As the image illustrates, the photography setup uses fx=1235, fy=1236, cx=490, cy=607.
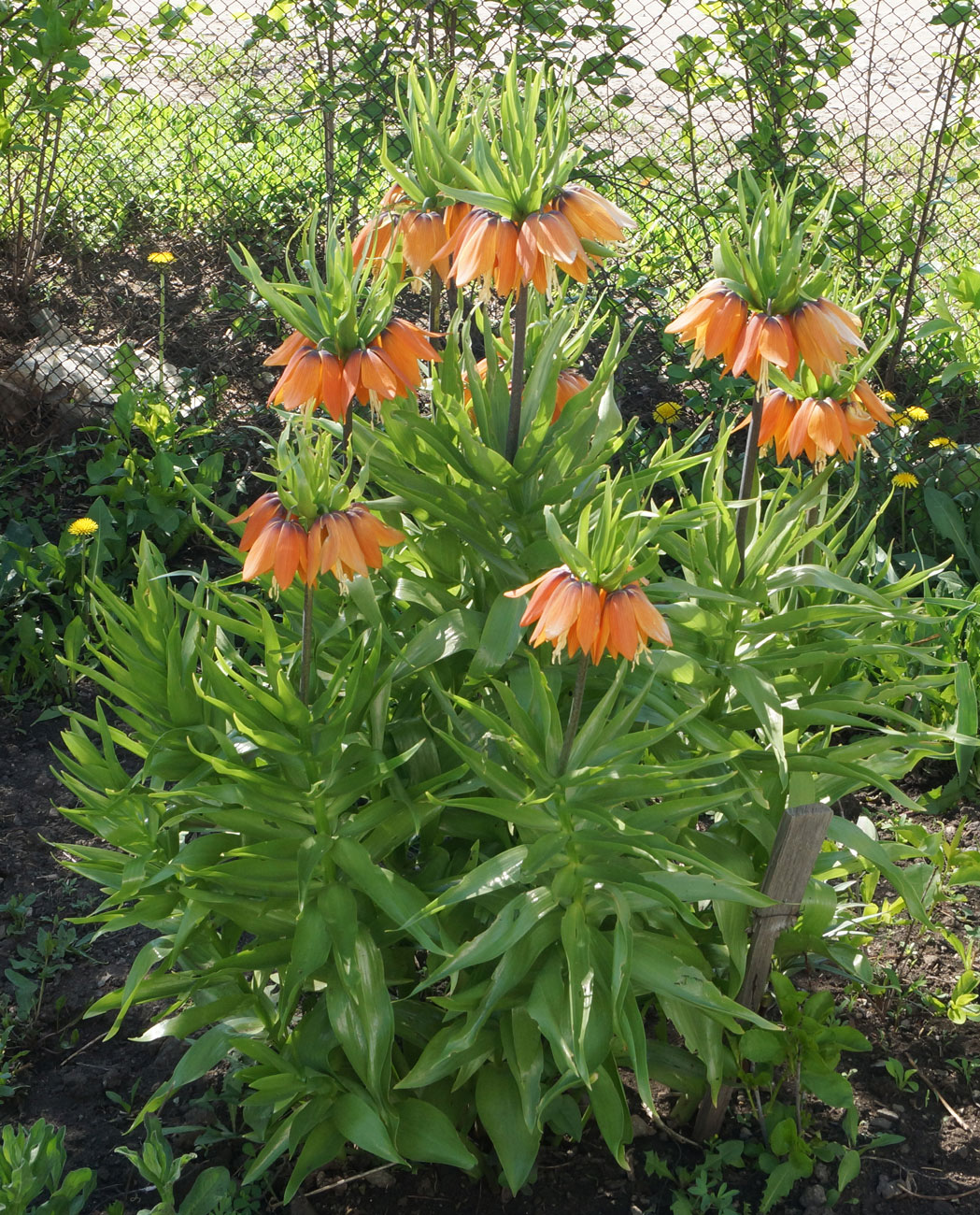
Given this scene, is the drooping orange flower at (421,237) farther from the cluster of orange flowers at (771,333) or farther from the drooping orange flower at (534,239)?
the cluster of orange flowers at (771,333)

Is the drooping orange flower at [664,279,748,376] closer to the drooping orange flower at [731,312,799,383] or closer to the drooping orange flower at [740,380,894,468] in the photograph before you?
the drooping orange flower at [731,312,799,383]

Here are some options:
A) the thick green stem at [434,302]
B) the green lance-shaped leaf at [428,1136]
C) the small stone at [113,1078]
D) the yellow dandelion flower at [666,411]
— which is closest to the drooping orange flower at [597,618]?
the thick green stem at [434,302]

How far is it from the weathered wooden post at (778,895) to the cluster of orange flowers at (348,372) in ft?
2.96

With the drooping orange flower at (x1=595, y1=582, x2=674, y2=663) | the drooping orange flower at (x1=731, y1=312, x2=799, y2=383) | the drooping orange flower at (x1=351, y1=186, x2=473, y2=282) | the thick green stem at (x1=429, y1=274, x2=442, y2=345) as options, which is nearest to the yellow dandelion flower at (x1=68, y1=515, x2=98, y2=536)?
the thick green stem at (x1=429, y1=274, x2=442, y2=345)

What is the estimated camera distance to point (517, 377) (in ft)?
6.16

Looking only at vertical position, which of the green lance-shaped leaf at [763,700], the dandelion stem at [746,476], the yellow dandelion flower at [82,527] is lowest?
the yellow dandelion flower at [82,527]

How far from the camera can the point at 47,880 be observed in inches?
114

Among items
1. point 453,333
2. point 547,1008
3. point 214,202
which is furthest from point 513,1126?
point 214,202

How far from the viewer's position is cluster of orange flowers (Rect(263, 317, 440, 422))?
1.61 metres

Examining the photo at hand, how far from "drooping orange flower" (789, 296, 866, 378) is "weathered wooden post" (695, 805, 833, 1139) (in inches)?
26.7

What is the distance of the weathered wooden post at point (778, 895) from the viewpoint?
192 cm

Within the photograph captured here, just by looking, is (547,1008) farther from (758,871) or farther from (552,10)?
(552,10)

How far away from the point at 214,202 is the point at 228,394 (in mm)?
1285

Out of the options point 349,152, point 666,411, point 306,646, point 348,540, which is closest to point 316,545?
point 348,540
